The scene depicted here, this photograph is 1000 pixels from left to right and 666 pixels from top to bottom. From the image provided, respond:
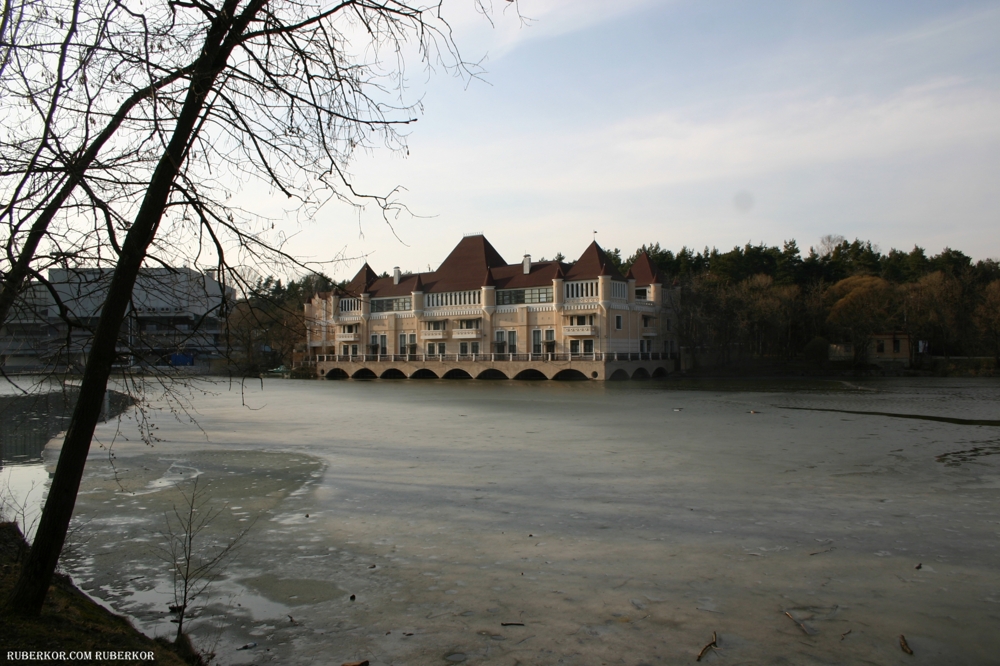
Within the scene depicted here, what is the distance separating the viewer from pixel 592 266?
55125 millimetres

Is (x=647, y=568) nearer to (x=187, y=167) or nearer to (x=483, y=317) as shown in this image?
(x=187, y=167)

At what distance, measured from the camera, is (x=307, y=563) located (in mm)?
7062

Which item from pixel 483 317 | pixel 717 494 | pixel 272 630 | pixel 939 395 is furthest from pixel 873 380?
pixel 272 630

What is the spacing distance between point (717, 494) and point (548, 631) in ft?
18.7

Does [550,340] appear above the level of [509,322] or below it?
below

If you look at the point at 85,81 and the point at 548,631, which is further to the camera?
the point at 548,631

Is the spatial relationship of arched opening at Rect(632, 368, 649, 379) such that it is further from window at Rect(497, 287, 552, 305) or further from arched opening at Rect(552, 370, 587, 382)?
Result: window at Rect(497, 287, 552, 305)

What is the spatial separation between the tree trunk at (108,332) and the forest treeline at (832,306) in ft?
152

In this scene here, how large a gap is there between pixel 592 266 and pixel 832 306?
22.3m

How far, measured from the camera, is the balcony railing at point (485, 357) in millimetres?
52000

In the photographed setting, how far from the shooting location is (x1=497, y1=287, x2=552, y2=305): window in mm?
56719

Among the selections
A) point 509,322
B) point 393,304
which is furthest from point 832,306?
point 393,304

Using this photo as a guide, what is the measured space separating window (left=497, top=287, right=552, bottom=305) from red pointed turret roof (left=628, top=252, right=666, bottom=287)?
8288 mm

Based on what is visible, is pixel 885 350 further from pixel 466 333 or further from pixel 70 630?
pixel 70 630
